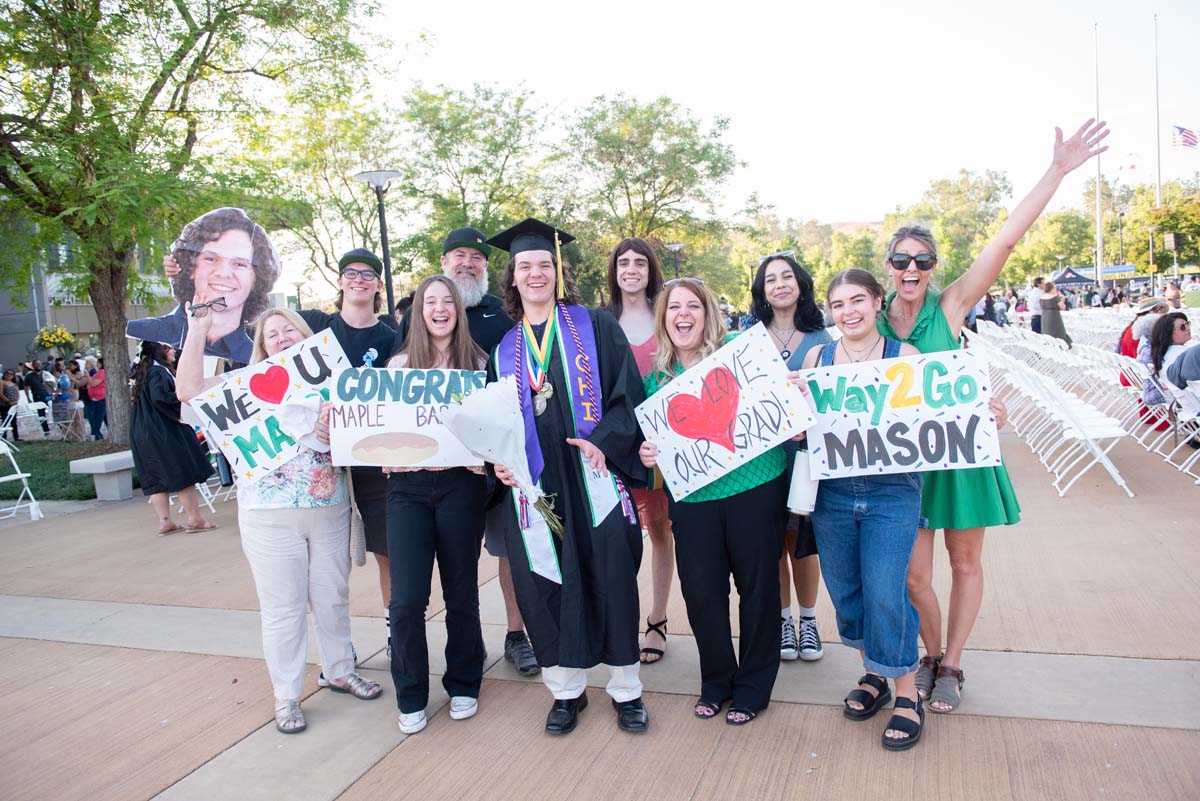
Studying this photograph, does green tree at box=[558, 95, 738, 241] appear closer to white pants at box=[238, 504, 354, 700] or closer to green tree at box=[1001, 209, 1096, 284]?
white pants at box=[238, 504, 354, 700]

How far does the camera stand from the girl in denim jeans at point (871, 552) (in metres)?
3.12

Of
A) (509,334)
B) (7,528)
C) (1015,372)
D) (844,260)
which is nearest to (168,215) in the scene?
(7,528)

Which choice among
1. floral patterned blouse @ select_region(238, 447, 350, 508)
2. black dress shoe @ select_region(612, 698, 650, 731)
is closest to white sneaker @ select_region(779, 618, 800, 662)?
black dress shoe @ select_region(612, 698, 650, 731)

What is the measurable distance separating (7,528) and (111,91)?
236 inches

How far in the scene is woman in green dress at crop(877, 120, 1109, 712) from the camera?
329 centimetres

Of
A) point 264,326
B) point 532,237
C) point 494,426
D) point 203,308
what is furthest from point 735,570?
point 203,308

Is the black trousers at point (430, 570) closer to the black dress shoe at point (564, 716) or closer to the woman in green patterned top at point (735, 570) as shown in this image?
the black dress shoe at point (564, 716)

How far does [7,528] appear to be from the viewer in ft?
28.1

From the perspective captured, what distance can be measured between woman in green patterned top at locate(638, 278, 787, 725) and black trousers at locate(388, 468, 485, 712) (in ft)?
2.83

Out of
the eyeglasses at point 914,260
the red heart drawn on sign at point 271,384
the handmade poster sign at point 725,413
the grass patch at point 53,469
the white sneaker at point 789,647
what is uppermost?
the eyeglasses at point 914,260

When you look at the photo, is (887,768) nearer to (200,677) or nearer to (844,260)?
(200,677)

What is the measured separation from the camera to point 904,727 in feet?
10.1

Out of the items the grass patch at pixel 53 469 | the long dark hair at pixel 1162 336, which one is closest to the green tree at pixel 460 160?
the grass patch at pixel 53 469

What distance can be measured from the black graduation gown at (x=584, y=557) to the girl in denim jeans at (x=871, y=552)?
0.80 meters
